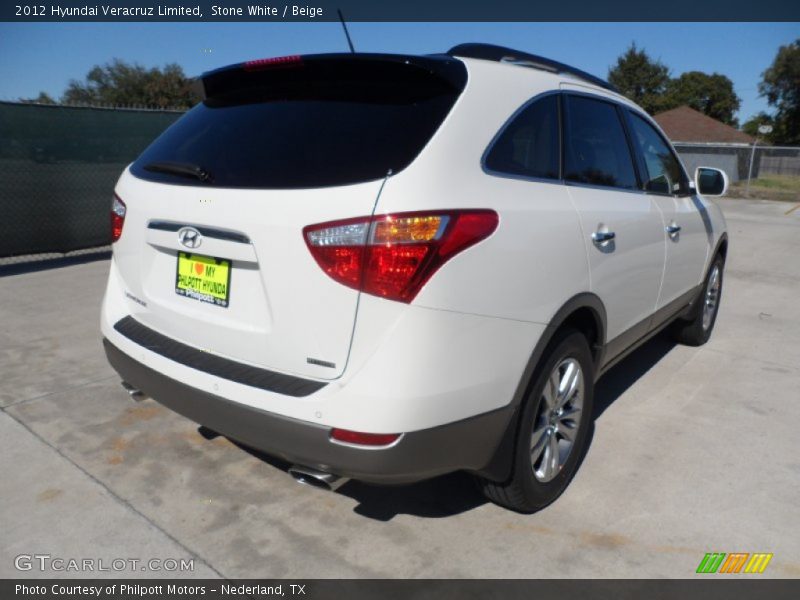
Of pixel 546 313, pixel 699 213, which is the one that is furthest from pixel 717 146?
pixel 546 313

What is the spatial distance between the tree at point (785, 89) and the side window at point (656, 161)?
58.6 m

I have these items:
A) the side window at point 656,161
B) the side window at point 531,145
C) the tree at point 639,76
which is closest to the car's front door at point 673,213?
the side window at point 656,161

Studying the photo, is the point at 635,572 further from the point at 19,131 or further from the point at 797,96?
the point at 797,96

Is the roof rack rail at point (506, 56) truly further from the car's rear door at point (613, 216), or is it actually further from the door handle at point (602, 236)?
the door handle at point (602, 236)

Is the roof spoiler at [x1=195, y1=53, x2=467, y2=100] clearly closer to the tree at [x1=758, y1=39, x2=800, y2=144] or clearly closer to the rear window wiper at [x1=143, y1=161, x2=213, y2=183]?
the rear window wiper at [x1=143, y1=161, x2=213, y2=183]

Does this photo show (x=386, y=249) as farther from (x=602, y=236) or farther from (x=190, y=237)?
(x=602, y=236)

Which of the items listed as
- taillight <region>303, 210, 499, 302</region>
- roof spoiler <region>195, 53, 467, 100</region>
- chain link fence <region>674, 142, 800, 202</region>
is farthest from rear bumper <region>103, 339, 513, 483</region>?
chain link fence <region>674, 142, 800, 202</region>

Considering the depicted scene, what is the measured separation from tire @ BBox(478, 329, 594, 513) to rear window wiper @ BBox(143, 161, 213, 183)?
1457mm

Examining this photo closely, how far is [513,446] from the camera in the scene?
2492 millimetres

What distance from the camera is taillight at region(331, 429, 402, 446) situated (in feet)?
6.75

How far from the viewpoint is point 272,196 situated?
218cm

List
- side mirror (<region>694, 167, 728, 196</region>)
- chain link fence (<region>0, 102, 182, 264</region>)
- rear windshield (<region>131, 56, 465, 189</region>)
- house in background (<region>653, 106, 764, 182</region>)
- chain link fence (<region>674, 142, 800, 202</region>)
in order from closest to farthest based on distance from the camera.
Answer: rear windshield (<region>131, 56, 465, 189</region>), side mirror (<region>694, 167, 728, 196</region>), chain link fence (<region>0, 102, 182, 264</region>), chain link fence (<region>674, 142, 800, 202</region>), house in background (<region>653, 106, 764, 182</region>)

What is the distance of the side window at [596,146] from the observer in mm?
2955
